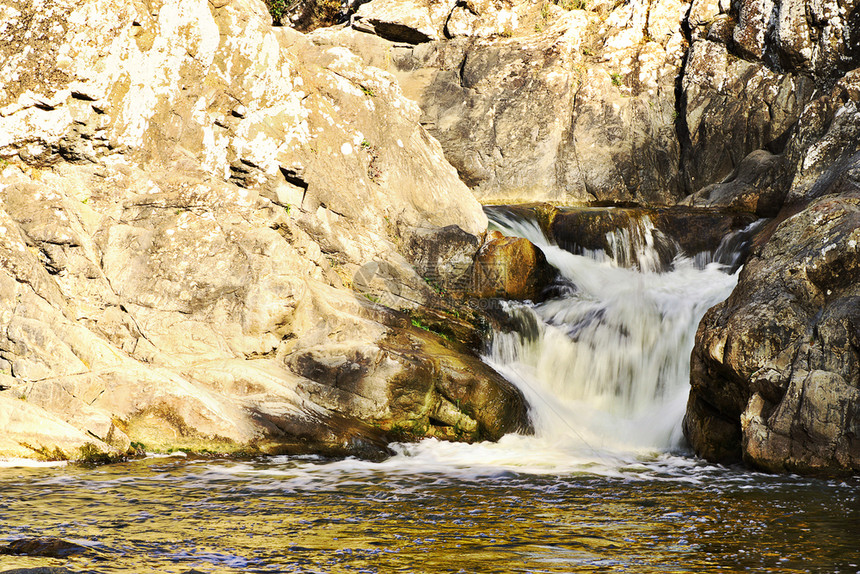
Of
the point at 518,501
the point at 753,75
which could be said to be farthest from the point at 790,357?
the point at 753,75

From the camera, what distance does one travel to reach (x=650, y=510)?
21.9ft

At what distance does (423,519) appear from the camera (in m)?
6.30

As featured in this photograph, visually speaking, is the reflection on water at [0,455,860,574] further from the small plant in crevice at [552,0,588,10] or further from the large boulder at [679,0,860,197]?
the small plant in crevice at [552,0,588,10]

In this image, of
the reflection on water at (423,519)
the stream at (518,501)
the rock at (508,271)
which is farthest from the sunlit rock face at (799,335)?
the rock at (508,271)

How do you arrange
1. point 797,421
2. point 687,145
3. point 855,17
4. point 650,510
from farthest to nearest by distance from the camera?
point 687,145, point 855,17, point 797,421, point 650,510

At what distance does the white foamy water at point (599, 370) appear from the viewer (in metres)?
9.89

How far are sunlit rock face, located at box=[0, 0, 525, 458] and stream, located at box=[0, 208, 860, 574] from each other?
1.94 ft

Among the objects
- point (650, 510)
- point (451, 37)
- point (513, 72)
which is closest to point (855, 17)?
point (513, 72)

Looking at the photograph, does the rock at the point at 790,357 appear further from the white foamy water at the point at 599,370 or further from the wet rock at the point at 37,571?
the wet rock at the point at 37,571

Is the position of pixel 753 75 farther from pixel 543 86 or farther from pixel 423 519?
pixel 423 519

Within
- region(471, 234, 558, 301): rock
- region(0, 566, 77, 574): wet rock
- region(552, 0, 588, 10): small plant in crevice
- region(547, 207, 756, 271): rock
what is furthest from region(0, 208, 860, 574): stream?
region(552, 0, 588, 10): small plant in crevice

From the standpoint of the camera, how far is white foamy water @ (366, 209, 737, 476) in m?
9.89

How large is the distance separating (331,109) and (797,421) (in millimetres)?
9597

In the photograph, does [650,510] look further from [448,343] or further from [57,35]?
[57,35]
